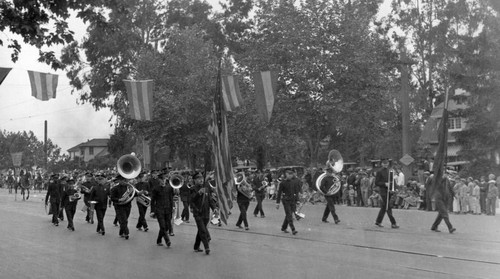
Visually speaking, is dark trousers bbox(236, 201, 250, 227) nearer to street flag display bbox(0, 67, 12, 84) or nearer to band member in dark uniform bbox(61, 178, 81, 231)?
band member in dark uniform bbox(61, 178, 81, 231)

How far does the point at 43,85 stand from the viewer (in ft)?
75.8

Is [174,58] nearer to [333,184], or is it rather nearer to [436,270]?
[333,184]

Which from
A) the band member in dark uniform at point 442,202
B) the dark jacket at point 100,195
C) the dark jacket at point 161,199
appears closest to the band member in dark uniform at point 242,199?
the dark jacket at point 161,199

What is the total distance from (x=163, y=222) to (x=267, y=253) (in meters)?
3.02

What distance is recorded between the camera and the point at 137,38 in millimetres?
48188

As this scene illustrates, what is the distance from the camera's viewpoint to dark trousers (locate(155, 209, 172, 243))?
49.1 feet

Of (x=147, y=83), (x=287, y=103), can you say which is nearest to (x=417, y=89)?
(x=287, y=103)

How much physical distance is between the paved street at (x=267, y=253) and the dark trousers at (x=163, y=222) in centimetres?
33

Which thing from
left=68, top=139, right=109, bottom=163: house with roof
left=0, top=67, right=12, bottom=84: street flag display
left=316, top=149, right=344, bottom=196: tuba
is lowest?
left=316, top=149, right=344, bottom=196: tuba

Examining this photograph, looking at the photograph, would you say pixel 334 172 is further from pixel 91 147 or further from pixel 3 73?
pixel 91 147

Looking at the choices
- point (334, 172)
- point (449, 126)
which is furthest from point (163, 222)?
point (449, 126)

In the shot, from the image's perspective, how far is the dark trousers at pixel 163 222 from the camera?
15.0 m

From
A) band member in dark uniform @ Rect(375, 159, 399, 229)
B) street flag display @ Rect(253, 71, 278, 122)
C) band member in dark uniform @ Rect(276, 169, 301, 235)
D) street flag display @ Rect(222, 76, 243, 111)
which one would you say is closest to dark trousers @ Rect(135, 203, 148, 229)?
band member in dark uniform @ Rect(276, 169, 301, 235)

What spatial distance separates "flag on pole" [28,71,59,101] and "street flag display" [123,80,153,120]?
2929 mm
